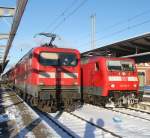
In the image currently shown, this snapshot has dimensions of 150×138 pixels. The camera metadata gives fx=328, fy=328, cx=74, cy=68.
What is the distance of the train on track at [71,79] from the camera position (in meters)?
15.4

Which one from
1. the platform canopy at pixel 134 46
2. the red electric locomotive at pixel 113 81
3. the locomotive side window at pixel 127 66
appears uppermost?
the platform canopy at pixel 134 46

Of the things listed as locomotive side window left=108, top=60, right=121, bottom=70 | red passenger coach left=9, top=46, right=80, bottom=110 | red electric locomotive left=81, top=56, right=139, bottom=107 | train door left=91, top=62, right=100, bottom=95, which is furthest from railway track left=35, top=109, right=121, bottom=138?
locomotive side window left=108, top=60, right=121, bottom=70

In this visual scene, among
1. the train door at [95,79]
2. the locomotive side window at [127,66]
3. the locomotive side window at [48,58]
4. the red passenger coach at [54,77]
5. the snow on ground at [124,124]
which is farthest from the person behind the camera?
the train door at [95,79]

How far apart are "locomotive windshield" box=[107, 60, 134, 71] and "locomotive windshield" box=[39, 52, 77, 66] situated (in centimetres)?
215

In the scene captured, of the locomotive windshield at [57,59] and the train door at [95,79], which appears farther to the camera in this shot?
the train door at [95,79]

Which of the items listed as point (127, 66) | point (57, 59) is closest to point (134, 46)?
point (127, 66)

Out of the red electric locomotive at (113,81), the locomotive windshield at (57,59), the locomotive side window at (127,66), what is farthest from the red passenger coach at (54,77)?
the locomotive side window at (127,66)

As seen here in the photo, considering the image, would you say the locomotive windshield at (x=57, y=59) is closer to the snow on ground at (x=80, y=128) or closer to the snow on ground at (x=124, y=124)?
the snow on ground at (x=124, y=124)

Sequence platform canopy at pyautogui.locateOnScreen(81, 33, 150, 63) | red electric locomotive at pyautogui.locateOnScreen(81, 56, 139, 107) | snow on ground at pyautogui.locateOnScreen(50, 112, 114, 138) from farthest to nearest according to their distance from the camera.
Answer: platform canopy at pyautogui.locateOnScreen(81, 33, 150, 63) → red electric locomotive at pyautogui.locateOnScreen(81, 56, 139, 107) → snow on ground at pyautogui.locateOnScreen(50, 112, 114, 138)

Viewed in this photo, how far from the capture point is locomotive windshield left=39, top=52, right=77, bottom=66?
15.6 metres

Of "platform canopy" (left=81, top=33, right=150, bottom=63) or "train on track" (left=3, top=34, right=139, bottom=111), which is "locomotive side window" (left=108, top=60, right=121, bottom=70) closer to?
"train on track" (left=3, top=34, right=139, bottom=111)

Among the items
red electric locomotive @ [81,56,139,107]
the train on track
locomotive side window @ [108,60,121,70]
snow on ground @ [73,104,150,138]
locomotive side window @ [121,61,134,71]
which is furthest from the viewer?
locomotive side window @ [121,61,134,71]

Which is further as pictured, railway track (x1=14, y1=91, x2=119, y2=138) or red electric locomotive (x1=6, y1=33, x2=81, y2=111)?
red electric locomotive (x1=6, y1=33, x2=81, y2=111)

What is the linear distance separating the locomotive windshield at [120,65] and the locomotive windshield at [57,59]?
215 centimetres
